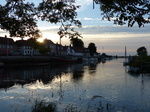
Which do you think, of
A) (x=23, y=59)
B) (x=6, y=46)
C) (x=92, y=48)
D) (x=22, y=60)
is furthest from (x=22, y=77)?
(x=92, y=48)

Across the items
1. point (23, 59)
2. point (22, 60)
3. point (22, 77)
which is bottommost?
point (22, 77)

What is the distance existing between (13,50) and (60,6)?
9319 centimetres

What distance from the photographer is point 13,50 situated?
93000mm

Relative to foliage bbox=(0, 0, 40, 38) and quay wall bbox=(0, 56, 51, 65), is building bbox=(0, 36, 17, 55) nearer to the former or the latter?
quay wall bbox=(0, 56, 51, 65)

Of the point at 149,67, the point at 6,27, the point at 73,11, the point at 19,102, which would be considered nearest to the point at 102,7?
the point at 73,11

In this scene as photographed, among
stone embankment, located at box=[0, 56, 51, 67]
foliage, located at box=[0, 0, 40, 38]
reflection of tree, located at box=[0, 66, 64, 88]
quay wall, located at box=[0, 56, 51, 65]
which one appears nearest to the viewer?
foliage, located at box=[0, 0, 40, 38]

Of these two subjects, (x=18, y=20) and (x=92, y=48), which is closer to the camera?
(x=18, y=20)

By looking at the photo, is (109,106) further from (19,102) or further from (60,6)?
(60,6)

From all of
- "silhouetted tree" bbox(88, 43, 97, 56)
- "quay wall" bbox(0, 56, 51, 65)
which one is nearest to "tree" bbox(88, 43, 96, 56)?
"silhouetted tree" bbox(88, 43, 97, 56)

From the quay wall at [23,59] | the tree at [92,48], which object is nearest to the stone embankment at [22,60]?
the quay wall at [23,59]

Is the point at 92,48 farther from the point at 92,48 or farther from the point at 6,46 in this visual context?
the point at 6,46

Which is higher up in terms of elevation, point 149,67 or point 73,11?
point 73,11

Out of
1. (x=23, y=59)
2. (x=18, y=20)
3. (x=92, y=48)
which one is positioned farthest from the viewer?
(x=92, y=48)

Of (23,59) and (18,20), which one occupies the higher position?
(18,20)
